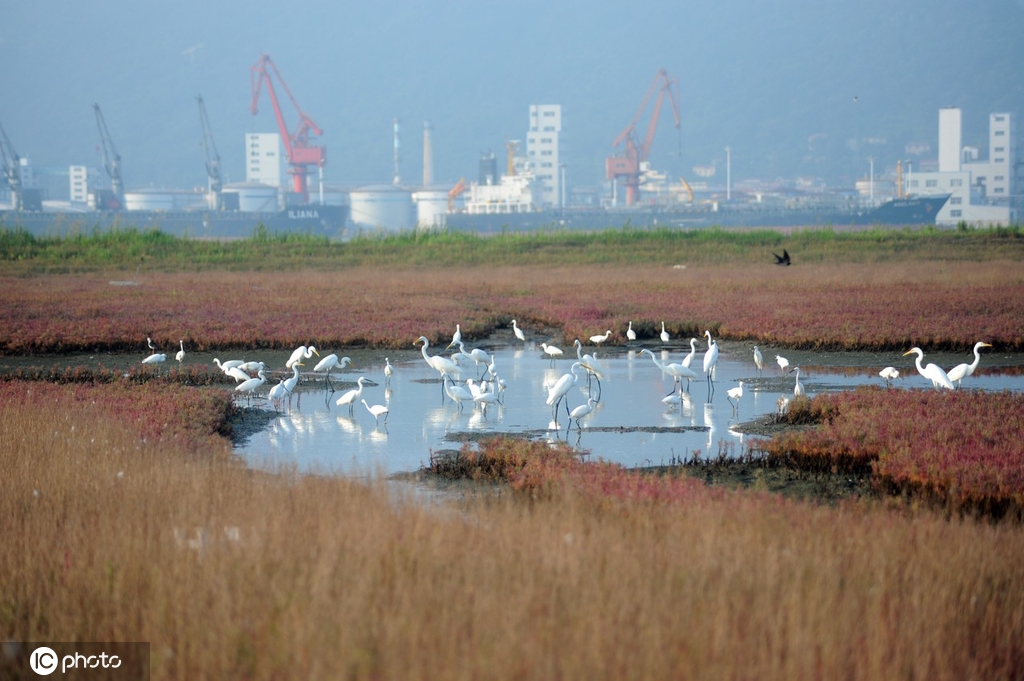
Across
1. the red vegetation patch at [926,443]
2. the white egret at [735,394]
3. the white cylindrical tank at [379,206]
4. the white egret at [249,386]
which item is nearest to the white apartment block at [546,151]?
the white cylindrical tank at [379,206]

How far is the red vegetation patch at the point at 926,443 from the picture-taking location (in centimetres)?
832

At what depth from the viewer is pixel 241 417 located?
13625 millimetres

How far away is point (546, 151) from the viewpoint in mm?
162375

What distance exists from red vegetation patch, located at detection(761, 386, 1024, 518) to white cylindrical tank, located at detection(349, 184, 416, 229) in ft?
459

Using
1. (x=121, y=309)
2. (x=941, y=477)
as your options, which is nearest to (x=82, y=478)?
(x=941, y=477)

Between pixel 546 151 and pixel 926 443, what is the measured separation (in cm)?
15529

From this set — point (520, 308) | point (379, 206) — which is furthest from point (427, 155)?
point (520, 308)

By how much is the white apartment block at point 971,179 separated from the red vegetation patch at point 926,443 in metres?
131

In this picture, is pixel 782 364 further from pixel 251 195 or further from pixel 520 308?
pixel 251 195

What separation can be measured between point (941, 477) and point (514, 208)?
114m

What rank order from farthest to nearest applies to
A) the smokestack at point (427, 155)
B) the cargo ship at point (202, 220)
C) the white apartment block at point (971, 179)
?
the smokestack at point (427, 155) → the white apartment block at point (971, 179) → the cargo ship at point (202, 220)

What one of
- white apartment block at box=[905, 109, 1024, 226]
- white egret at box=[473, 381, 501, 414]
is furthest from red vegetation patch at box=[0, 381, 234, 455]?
white apartment block at box=[905, 109, 1024, 226]

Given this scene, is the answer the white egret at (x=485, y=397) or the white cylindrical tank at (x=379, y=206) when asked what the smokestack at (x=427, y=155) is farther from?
the white egret at (x=485, y=397)

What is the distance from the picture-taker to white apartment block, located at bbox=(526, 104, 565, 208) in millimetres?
162375
